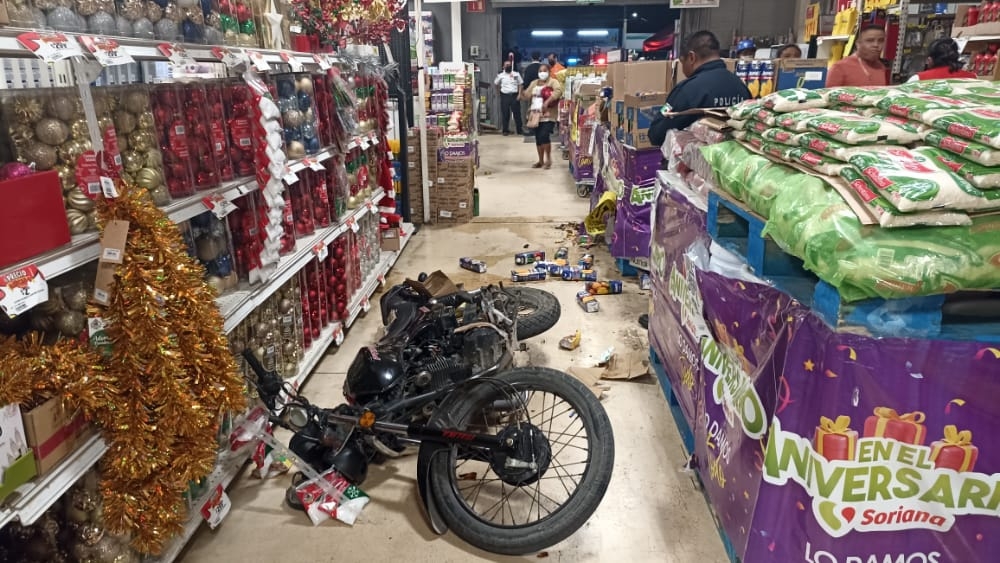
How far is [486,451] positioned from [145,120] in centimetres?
170

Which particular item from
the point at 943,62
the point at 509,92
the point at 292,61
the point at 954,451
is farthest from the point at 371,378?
the point at 509,92

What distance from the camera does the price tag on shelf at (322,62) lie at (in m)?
3.70

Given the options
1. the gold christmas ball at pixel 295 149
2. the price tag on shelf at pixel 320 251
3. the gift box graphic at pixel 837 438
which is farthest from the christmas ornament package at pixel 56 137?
the gift box graphic at pixel 837 438

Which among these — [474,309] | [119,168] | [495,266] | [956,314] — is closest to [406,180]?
[495,266]

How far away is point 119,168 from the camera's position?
1966 millimetres

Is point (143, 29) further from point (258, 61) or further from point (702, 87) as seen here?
point (702, 87)

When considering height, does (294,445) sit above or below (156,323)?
Answer: below

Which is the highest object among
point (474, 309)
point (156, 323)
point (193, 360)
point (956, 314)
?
point (956, 314)

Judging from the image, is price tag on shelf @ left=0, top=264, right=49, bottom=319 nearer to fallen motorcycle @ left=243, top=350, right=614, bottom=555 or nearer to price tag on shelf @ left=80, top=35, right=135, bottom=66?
price tag on shelf @ left=80, top=35, right=135, bottom=66

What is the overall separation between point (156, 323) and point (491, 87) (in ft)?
54.5

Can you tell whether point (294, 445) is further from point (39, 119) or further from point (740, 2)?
point (740, 2)

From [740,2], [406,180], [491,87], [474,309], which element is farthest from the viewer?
[491,87]

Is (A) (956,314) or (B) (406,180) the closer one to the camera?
(A) (956,314)

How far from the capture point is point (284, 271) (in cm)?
318
